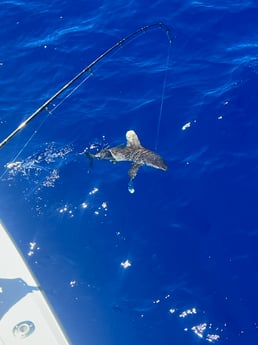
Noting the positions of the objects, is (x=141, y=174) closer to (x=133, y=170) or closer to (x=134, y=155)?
(x=133, y=170)

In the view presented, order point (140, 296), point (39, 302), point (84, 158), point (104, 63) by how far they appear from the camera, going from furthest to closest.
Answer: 1. point (104, 63)
2. point (84, 158)
3. point (140, 296)
4. point (39, 302)

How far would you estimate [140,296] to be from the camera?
10.6 meters

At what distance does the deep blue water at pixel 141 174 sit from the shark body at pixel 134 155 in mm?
394

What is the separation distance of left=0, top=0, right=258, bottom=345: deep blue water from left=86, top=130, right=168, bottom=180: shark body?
39 centimetres

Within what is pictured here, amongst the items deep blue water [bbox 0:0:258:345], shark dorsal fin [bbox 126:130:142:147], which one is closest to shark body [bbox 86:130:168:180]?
shark dorsal fin [bbox 126:130:142:147]

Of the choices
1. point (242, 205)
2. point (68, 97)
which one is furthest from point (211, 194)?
point (68, 97)

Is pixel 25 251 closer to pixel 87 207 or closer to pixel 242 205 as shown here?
pixel 87 207

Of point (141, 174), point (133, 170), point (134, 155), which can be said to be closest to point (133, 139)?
point (134, 155)

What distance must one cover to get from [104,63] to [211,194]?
23.3 ft

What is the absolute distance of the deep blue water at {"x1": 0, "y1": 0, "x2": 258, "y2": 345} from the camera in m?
10.5

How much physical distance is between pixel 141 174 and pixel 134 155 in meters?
0.68

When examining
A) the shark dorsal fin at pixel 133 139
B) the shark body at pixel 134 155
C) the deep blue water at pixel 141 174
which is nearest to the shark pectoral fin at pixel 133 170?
the shark body at pixel 134 155

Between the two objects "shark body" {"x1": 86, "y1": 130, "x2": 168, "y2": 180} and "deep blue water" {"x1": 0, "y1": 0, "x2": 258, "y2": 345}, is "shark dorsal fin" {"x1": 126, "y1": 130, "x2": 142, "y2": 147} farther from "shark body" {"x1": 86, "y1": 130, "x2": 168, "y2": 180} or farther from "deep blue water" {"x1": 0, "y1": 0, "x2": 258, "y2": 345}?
"deep blue water" {"x1": 0, "y1": 0, "x2": 258, "y2": 345}

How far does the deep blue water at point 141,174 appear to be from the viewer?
34.5ft
